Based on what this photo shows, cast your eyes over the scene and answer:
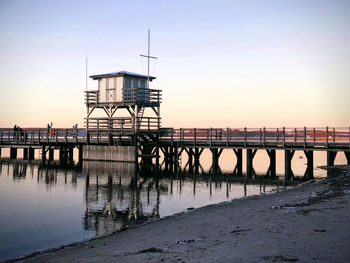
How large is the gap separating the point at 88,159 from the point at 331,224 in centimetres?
3188

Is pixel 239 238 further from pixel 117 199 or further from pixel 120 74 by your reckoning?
pixel 120 74

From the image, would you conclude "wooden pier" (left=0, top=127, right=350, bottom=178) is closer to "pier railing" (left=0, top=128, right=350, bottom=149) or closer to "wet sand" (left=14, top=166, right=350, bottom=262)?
"pier railing" (left=0, top=128, right=350, bottom=149)

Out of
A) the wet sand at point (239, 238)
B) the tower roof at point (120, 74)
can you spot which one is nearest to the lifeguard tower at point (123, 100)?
the tower roof at point (120, 74)

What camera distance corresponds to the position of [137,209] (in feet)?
55.6

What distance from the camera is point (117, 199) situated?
19625 mm

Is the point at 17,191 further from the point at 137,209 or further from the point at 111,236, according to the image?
the point at 111,236

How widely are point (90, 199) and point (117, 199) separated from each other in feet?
4.53

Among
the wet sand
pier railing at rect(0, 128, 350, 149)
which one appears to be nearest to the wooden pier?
pier railing at rect(0, 128, 350, 149)

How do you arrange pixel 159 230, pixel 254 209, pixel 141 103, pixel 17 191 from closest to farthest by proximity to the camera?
1. pixel 159 230
2. pixel 254 209
3. pixel 17 191
4. pixel 141 103

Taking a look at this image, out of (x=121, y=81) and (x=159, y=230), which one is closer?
(x=159, y=230)

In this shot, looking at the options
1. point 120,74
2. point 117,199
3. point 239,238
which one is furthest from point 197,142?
point 239,238

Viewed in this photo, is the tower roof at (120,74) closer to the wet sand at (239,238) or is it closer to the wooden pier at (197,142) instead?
the wooden pier at (197,142)

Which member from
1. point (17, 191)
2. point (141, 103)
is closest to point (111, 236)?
point (17, 191)

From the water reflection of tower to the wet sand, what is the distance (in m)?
2.22
